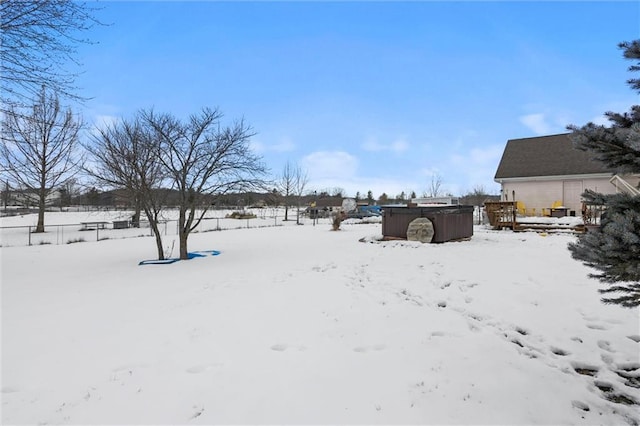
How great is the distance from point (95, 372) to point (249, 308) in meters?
2.26

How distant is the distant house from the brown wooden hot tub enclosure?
9.48 meters

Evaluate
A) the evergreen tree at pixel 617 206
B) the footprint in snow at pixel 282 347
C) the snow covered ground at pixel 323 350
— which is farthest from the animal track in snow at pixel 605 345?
the footprint in snow at pixel 282 347

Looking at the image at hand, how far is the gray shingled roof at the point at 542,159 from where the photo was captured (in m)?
19.7

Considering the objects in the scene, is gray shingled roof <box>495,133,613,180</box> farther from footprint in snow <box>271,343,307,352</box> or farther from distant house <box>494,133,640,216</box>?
footprint in snow <box>271,343,307,352</box>

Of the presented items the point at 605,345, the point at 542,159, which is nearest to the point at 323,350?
the point at 605,345

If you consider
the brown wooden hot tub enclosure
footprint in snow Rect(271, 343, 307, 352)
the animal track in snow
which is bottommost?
footprint in snow Rect(271, 343, 307, 352)

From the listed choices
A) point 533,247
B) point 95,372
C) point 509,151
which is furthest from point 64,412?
point 509,151

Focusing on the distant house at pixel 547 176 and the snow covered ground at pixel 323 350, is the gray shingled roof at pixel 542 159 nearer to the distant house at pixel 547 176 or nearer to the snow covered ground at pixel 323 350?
the distant house at pixel 547 176

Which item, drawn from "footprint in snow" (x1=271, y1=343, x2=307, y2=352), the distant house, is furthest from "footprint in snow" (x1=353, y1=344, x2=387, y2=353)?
the distant house

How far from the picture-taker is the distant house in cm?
1891

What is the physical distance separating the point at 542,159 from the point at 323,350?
76.3ft

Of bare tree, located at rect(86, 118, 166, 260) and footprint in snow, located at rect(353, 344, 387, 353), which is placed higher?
bare tree, located at rect(86, 118, 166, 260)

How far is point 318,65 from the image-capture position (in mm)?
14531

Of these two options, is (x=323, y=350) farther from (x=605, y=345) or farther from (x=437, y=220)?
(x=437, y=220)
